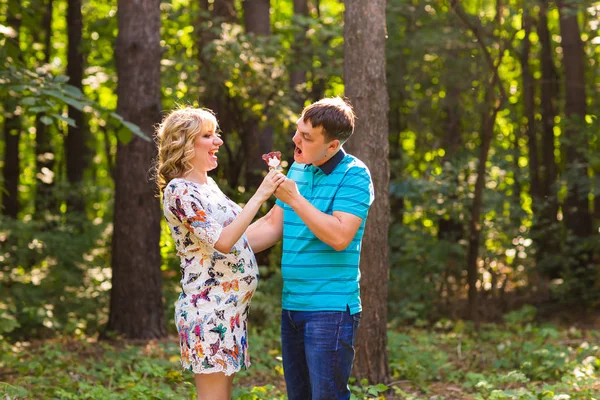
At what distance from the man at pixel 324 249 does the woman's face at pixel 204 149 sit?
471 mm

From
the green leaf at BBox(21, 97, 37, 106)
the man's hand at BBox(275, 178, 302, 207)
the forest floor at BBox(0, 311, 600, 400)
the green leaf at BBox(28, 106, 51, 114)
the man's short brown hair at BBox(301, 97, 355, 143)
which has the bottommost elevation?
the forest floor at BBox(0, 311, 600, 400)

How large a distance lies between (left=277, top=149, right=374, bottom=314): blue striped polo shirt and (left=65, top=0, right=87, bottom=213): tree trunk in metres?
11.3

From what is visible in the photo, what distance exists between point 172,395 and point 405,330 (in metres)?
5.85

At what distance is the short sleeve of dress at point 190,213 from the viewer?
375 centimetres

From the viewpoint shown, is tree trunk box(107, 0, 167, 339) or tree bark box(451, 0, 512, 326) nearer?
tree trunk box(107, 0, 167, 339)

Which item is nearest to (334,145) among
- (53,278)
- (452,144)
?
(53,278)

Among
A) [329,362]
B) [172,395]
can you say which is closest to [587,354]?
[172,395]

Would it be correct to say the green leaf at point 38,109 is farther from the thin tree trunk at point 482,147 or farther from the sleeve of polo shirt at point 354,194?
the thin tree trunk at point 482,147

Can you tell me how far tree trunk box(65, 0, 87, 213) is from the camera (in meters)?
15.0

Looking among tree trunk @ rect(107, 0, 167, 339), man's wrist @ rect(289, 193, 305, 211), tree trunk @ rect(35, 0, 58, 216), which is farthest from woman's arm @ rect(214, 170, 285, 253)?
tree trunk @ rect(35, 0, 58, 216)

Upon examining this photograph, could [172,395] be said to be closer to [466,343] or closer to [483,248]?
[466,343]

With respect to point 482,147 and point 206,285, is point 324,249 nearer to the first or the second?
point 206,285

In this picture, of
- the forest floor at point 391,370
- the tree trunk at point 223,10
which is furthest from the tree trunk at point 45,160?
the forest floor at point 391,370

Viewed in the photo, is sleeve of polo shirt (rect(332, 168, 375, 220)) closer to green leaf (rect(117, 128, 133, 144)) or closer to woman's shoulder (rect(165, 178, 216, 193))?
woman's shoulder (rect(165, 178, 216, 193))
